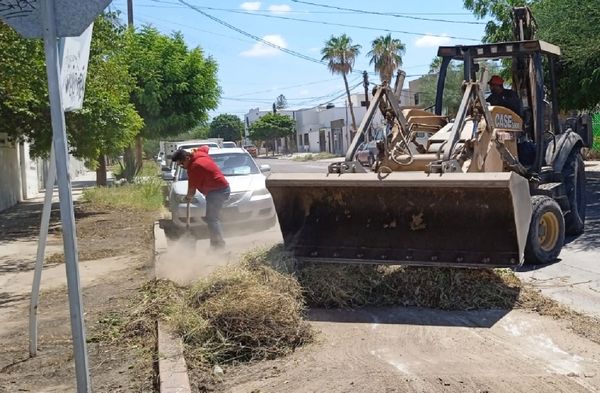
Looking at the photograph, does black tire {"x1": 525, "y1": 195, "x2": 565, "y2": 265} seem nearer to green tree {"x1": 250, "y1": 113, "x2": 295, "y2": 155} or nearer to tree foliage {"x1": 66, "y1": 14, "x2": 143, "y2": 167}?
tree foliage {"x1": 66, "y1": 14, "x2": 143, "y2": 167}

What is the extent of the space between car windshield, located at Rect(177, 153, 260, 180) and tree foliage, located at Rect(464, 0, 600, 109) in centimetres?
665

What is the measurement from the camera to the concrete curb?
4.55 meters

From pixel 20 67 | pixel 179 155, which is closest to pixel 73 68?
pixel 20 67

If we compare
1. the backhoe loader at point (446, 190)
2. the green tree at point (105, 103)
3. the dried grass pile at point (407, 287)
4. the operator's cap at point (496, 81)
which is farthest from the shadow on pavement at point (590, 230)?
the green tree at point (105, 103)

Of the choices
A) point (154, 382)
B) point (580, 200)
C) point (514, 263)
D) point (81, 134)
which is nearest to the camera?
point (154, 382)

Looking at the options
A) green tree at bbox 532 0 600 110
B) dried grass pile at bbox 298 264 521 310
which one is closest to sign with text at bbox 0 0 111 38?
dried grass pile at bbox 298 264 521 310

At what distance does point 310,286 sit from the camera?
6.73m

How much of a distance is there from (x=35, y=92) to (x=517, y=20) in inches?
279

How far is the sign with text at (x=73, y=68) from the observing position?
476 cm

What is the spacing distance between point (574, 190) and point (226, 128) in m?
→ 95.3

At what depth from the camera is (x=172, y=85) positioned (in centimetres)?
2438

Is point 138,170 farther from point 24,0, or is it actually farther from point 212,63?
point 24,0

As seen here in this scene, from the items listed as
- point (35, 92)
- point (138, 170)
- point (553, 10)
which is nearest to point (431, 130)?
point (35, 92)

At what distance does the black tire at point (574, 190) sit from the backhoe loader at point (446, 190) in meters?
0.48
